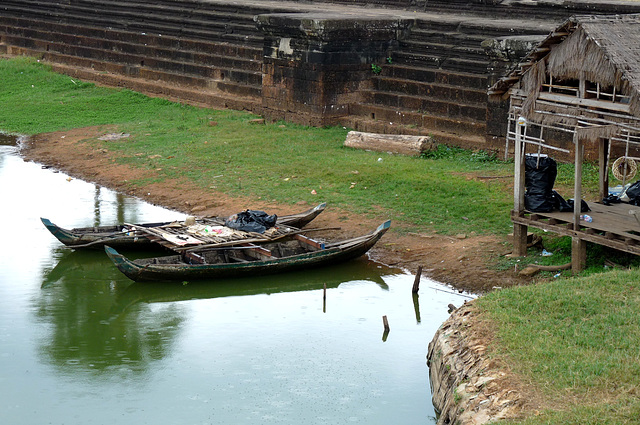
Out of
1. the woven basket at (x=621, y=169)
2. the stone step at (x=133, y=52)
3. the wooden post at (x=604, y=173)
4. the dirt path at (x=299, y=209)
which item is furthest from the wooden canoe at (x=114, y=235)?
the stone step at (x=133, y=52)

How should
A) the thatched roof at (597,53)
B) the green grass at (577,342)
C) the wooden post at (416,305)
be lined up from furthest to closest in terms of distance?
the wooden post at (416,305) < the thatched roof at (597,53) < the green grass at (577,342)

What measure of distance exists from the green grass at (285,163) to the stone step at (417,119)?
0.50 metres

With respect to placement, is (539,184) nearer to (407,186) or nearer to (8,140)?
(407,186)

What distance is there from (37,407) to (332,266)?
4183mm

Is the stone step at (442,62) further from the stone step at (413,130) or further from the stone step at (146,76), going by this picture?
the stone step at (146,76)

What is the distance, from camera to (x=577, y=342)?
21.8ft

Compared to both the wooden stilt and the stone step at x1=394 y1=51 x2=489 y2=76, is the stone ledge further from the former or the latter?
the stone step at x1=394 y1=51 x2=489 y2=76

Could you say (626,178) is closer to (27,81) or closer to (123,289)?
(123,289)

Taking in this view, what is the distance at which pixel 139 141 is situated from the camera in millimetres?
16219

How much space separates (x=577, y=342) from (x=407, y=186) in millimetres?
6271

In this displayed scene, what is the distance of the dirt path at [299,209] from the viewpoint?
10.1 m

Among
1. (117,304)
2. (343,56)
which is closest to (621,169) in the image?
(117,304)

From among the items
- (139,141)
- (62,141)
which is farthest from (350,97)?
(62,141)

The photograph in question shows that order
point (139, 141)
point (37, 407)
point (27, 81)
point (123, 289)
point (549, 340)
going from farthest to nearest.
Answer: point (27, 81) < point (139, 141) < point (123, 289) < point (37, 407) < point (549, 340)
